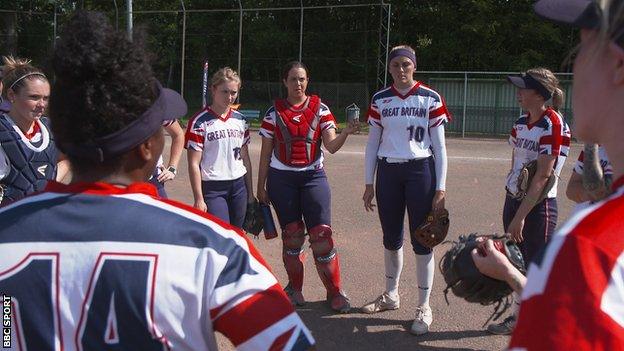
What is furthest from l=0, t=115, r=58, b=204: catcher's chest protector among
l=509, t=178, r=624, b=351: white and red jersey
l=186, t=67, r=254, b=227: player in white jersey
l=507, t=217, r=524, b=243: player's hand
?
l=509, t=178, r=624, b=351: white and red jersey

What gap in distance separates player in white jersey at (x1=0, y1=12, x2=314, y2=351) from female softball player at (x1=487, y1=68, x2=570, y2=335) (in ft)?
10.8

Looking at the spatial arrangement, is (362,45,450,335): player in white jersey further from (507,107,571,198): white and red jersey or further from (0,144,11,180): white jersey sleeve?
(0,144,11,180): white jersey sleeve

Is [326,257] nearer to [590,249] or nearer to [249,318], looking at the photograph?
[249,318]

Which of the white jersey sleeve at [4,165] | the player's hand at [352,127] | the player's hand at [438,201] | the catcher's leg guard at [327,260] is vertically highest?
the player's hand at [352,127]

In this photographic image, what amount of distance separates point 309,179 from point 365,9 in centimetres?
2712

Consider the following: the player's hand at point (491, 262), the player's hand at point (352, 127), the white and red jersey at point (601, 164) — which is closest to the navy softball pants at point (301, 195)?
the player's hand at point (352, 127)

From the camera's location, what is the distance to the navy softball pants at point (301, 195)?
5438mm

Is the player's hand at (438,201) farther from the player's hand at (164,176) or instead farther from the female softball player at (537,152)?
the player's hand at (164,176)

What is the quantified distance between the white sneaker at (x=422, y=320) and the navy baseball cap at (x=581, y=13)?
148 inches

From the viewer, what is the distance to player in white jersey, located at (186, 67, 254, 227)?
531 centimetres

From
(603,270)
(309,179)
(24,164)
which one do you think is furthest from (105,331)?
(309,179)

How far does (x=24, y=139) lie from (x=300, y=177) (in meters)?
2.23

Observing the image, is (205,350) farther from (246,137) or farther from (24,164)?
(246,137)

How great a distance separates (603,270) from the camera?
101cm
